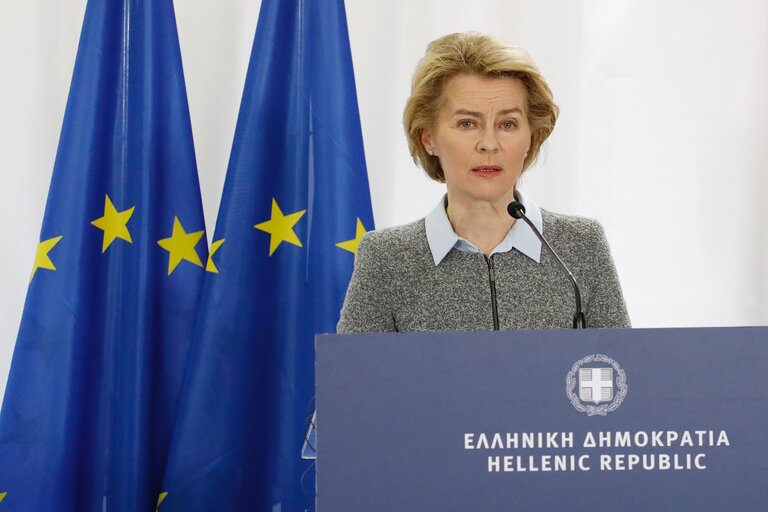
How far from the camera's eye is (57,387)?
2170 mm

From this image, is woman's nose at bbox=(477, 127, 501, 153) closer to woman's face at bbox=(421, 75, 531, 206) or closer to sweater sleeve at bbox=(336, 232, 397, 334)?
woman's face at bbox=(421, 75, 531, 206)

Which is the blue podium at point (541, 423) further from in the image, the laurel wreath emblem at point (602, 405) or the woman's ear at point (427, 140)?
the woman's ear at point (427, 140)

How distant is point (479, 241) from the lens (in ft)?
5.85

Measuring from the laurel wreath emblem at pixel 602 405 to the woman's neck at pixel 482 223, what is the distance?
78 centimetres

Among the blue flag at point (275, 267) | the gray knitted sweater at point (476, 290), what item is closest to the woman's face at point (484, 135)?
the gray knitted sweater at point (476, 290)

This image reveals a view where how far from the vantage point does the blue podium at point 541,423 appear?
1007mm

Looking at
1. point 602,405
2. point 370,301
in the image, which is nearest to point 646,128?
point 370,301

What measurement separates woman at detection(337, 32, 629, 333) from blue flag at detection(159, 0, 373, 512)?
46 centimetres

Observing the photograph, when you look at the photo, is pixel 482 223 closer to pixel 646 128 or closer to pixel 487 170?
pixel 487 170

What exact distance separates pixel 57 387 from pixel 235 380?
0.43 m

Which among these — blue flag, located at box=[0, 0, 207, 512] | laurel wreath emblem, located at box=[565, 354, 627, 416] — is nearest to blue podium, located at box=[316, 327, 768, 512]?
laurel wreath emblem, located at box=[565, 354, 627, 416]

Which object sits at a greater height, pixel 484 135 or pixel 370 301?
pixel 484 135

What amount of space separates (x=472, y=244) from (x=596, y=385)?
30.5 inches

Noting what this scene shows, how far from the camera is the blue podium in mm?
1007
